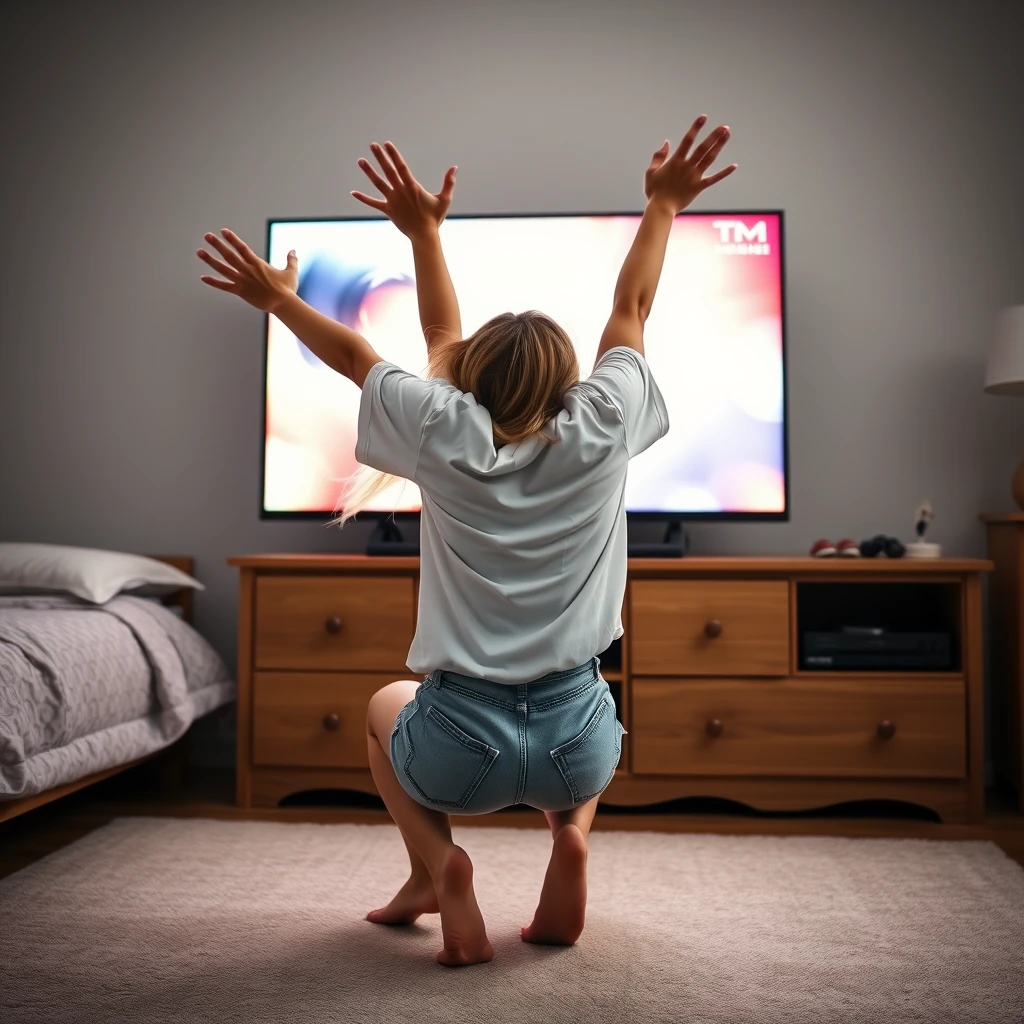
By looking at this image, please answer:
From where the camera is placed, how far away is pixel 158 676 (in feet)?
7.80

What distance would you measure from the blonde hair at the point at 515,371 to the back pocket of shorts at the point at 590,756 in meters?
0.41

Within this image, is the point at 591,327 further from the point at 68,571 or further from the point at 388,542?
the point at 68,571

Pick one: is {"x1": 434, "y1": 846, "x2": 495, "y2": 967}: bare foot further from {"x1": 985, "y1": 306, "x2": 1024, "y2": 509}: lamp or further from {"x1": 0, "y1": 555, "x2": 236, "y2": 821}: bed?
→ {"x1": 985, "y1": 306, "x2": 1024, "y2": 509}: lamp

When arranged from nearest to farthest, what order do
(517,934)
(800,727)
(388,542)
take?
(517,934)
(800,727)
(388,542)

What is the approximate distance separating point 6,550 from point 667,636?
5.74ft

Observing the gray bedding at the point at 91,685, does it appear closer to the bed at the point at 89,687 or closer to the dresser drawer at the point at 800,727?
the bed at the point at 89,687

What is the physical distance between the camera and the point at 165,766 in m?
2.66

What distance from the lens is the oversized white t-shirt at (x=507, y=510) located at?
49.1 inches

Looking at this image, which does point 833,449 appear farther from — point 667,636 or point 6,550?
point 6,550

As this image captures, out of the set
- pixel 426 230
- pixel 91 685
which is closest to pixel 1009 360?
pixel 426 230

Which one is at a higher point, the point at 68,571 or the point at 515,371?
the point at 515,371

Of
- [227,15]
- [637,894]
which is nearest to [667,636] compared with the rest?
[637,894]

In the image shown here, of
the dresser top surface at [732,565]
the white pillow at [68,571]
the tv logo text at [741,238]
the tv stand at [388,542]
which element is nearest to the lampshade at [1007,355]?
the dresser top surface at [732,565]

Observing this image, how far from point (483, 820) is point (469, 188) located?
1878 mm
